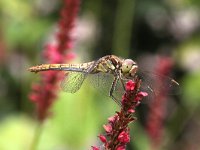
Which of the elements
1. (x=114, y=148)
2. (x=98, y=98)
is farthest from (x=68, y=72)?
(x=98, y=98)

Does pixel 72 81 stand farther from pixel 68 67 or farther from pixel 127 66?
pixel 127 66

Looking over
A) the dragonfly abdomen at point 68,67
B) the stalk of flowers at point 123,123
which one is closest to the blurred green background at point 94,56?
the dragonfly abdomen at point 68,67

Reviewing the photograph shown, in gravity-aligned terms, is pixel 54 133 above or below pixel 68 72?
below

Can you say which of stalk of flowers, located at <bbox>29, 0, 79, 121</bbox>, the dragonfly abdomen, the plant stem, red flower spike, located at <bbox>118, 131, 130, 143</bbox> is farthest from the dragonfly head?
the plant stem

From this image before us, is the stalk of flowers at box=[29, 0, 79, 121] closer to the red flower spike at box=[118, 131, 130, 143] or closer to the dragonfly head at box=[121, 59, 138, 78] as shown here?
the dragonfly head at box=[121, 59, 138, 78]

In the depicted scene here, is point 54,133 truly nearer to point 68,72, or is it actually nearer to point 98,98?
point 98,98

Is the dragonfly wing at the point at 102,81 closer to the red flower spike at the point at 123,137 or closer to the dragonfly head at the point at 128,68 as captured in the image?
the dragonfly head at the point at 128,68
